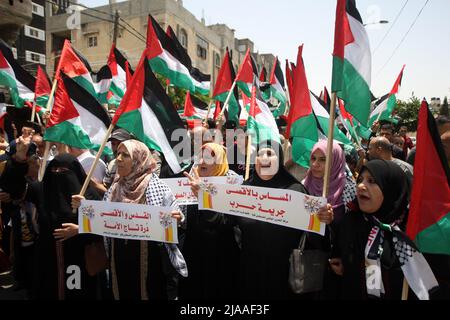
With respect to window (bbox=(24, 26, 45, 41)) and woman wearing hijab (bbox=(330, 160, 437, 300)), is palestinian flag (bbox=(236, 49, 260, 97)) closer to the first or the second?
woman wearing hijab (bbox=(330, 160, 437, 300))

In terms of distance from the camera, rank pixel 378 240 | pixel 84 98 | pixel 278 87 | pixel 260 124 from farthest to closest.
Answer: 1. pixel 278 87
2. pixel 260 124
3. pixel 84 98
4. pixel 378 240

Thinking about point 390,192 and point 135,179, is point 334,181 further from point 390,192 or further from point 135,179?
point 135,179

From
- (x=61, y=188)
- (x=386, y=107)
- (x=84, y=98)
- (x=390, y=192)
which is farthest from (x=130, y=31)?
(x=390, y=192)

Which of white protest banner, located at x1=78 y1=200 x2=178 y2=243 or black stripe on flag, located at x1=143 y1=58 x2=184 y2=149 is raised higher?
black stripe on flag, located at x1=143 y1=58 x2=184 y2=149

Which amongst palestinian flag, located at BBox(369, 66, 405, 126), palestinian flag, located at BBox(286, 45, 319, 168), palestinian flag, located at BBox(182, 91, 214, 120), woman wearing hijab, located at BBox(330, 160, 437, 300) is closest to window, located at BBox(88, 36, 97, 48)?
palestinian flag, located at BBox(182, 91, 214, 120)

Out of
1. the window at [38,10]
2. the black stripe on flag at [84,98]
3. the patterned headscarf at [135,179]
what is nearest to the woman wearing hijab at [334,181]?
the patterned headscarf at [135,179]

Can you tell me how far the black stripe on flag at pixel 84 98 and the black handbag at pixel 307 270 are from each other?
7.28 feet

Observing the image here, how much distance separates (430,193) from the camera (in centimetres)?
178

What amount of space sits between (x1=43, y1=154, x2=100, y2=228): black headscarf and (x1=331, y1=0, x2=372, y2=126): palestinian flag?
2.10 metres

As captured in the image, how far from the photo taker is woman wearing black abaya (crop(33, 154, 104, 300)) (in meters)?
2.70

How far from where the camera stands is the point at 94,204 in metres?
2.48

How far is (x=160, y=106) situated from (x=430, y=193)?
7.36 ft

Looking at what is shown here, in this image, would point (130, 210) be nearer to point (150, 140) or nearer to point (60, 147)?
point (150, 140)

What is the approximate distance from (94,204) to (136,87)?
1117 millimetres
